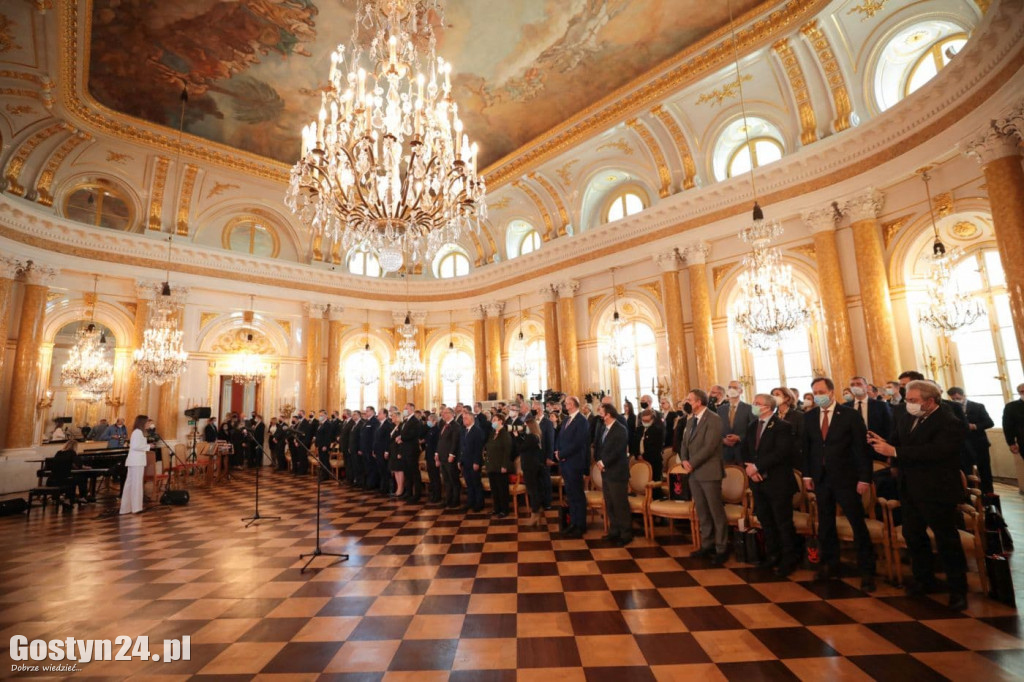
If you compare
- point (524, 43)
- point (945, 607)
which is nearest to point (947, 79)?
point (524, 43)

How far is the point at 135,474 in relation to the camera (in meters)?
7.41

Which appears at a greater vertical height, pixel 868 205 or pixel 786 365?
pixel 868 205

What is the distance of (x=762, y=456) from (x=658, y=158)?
914 centimetres

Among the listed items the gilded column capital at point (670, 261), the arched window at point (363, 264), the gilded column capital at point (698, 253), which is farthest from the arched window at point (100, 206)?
the gilded column capital at point (698, 253)

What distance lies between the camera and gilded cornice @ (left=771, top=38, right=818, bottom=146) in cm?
868

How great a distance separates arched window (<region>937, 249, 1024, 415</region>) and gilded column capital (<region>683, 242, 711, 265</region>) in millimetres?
4249

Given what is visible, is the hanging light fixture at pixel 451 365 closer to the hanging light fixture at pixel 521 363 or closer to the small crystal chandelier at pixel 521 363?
the small crystal chandelier at pixel 521 363

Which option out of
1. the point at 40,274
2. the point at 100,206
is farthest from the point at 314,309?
the point at 40,274

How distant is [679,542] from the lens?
16.3 feet

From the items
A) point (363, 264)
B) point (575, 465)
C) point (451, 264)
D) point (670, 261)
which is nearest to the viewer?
point (575, 465)

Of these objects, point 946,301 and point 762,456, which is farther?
point 946,301

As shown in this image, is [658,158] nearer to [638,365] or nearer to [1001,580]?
[638,365]

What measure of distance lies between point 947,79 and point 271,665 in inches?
417

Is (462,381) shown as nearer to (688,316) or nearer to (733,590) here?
(688,316)
